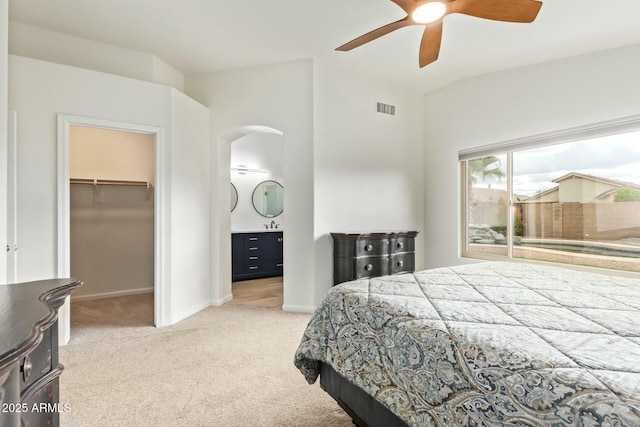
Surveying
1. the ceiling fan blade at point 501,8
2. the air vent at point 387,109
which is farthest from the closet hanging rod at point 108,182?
the ceiling fan blade at point 501,8

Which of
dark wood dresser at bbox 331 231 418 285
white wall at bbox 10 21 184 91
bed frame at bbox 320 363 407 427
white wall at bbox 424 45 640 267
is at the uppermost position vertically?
white wall at bbox 10 21 184 91

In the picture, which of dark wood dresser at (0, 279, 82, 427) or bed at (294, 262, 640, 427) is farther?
bed at (294, 262, 640, 427)

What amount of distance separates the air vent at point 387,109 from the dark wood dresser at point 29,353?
151 inches

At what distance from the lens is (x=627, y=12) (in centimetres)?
259

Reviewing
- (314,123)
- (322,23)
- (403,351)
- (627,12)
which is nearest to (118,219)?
(314,123)

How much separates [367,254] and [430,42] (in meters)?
2.14

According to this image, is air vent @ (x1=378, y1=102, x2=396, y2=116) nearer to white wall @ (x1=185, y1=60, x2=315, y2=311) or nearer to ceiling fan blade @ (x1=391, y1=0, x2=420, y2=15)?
white wall @ (x1=185, y1=60, x2=315, y2=311)

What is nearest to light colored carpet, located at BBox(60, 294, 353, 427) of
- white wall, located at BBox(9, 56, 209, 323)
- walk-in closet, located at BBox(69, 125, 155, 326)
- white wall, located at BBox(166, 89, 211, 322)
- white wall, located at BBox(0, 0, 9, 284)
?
white wall, located at BBox(166, 89, 211, 322)

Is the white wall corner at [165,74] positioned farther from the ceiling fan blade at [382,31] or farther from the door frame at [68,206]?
the ceiling fan blade at [382,31]

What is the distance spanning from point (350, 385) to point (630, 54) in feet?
12.5

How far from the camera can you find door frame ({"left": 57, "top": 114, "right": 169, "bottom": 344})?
2.86 metres

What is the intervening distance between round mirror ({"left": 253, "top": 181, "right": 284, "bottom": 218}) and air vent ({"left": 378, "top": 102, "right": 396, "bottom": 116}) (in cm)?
279

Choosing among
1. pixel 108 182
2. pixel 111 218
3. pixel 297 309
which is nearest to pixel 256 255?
pixel 297 309

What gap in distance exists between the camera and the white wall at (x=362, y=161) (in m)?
3.80
